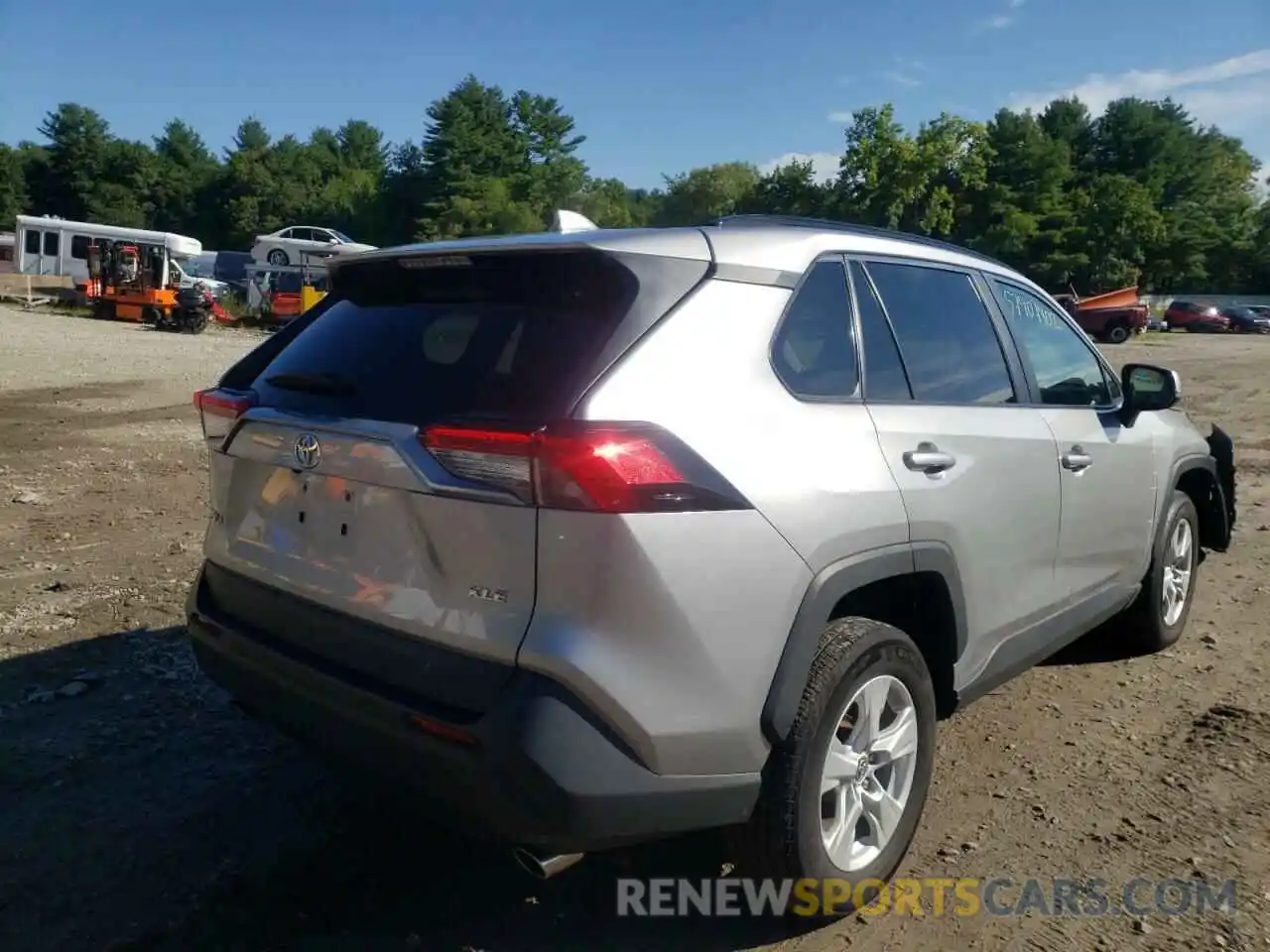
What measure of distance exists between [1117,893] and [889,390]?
1.59m

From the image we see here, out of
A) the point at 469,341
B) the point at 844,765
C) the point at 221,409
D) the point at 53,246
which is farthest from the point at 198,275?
the point at 844,765

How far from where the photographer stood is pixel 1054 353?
12.9 ft

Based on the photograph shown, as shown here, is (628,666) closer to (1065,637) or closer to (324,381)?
(324,381)

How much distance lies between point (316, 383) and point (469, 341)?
477 mm

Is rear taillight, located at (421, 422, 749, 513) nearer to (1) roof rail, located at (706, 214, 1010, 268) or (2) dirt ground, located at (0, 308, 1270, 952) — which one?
(1) roof rail, located at (706, 214, 1010, 268)

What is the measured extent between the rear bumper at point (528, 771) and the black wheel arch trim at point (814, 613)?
18 centimetres

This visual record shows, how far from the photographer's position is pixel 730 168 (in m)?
99.8

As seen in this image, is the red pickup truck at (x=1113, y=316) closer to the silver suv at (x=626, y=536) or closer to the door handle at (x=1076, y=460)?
the door handle at (x=1076, y=460)

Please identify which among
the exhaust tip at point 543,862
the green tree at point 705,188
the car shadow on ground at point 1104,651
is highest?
the green tree at point 705,188

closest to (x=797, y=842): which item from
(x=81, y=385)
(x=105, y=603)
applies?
(x=105, y=603)

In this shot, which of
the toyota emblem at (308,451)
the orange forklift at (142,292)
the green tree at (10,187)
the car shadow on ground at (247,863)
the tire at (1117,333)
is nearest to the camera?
the toyota emblem at (308,451)

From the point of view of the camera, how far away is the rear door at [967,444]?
289 cm

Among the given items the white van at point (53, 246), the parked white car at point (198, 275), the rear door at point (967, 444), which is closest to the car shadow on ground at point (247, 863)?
the rear door at point (967, 444)

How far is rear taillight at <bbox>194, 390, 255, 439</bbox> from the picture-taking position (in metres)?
2.86
